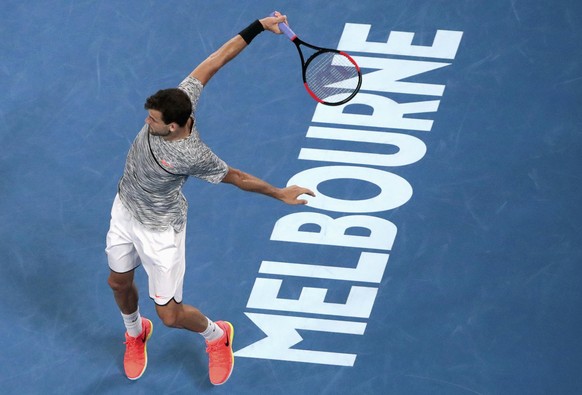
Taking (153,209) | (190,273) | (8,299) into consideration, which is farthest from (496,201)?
(8,299)

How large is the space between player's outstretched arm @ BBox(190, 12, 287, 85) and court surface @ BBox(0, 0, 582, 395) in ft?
6.16

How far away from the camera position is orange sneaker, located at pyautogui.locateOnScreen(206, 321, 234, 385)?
30.7 ft

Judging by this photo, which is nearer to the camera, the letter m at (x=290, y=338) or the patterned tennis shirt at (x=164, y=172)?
the patterned tennis shirt at (x=164, y=172)

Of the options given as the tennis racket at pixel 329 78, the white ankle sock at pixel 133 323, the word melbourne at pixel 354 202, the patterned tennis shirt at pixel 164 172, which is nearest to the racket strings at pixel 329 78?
the tennis racket at pixel 329 78

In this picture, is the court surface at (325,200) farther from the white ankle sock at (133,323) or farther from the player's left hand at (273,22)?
the player's left hand at (273,22)

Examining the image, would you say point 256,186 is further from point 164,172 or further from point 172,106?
point 172,106

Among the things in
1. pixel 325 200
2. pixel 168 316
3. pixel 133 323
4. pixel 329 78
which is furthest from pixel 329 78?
pixel 133 323

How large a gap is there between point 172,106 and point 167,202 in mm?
920

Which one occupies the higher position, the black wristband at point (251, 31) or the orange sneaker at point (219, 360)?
the black wristband at point (251, 31)

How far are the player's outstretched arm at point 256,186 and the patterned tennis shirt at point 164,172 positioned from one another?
91 mm

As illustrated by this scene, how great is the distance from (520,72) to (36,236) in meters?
4.43

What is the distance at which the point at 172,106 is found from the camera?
7781 mm

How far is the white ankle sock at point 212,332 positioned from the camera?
9.20 metres

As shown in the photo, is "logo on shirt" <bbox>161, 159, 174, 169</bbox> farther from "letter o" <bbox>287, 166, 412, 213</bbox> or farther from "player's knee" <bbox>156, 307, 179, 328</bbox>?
"letter o" <bbox>287, 166, 412, 213</bbox>
